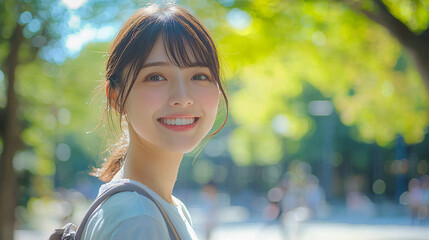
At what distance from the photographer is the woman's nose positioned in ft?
4.62

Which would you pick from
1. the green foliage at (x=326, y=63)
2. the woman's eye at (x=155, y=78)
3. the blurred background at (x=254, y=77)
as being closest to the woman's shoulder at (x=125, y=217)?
the woman's eye at (x=155, y=78)

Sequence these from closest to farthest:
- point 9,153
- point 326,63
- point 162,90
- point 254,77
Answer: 1. point 162,90
2. point 9,153
3. point 326,63
4. point 254,77

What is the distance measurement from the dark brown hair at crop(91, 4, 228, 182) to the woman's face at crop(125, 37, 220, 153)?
0.02 metres

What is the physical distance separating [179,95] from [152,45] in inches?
6.4

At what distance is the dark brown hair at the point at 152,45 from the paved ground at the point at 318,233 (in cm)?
1166

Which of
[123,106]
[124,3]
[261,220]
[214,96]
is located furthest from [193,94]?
[261,220]

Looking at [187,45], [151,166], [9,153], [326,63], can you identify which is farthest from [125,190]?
[326,63]

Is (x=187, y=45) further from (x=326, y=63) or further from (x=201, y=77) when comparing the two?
(x=326, y=63)

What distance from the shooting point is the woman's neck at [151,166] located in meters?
1.49

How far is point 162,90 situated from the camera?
4.61ft

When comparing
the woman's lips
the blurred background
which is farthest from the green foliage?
the woman's lips

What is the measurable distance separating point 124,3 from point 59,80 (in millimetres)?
3853

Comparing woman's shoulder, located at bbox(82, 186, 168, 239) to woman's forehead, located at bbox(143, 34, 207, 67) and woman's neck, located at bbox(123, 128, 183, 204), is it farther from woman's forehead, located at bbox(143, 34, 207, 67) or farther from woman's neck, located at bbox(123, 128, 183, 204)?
woman's forehead, located at bbox(143, 34, 207, 67)

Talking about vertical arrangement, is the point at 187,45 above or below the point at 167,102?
above
